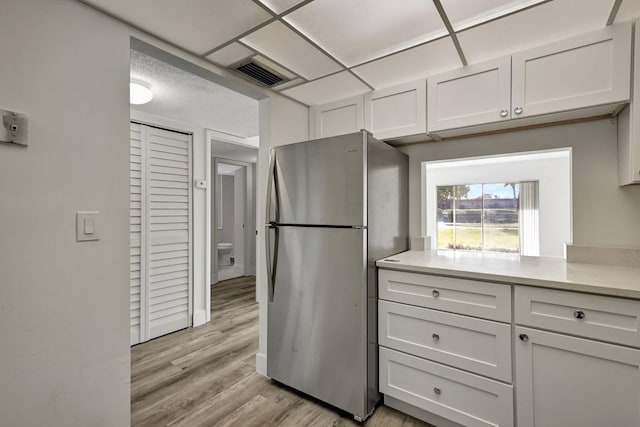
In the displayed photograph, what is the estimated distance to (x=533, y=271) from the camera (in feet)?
4.87

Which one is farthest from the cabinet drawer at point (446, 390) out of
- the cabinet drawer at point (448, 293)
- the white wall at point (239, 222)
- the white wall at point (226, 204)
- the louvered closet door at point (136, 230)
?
the white wall at point (226, 204)

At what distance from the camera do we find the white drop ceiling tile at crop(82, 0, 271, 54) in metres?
1.31

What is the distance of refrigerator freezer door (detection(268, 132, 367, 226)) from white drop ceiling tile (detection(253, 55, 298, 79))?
0.49m

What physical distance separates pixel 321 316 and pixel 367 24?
65.1 inches

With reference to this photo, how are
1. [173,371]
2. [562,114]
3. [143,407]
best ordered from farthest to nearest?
[173,371], [143,407], [562,114]

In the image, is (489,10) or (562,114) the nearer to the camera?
(489,10)

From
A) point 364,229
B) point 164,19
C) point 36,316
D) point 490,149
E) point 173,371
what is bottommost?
point 173,371

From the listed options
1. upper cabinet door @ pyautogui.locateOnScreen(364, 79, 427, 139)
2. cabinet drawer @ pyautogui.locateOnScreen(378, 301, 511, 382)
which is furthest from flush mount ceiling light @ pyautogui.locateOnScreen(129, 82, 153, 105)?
cabinet drawer @ pyautogui.locateOnScreen(378, 301, 511, 382)

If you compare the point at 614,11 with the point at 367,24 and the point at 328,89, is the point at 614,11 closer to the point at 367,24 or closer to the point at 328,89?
the point at 367,24

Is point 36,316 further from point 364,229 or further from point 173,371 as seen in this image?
point 364,229

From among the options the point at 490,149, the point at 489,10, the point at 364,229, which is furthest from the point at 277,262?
the point at 489,10

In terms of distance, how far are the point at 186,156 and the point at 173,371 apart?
6.74 feet

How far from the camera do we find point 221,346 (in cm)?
268

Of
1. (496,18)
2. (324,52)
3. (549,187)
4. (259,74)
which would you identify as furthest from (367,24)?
(549,187)
